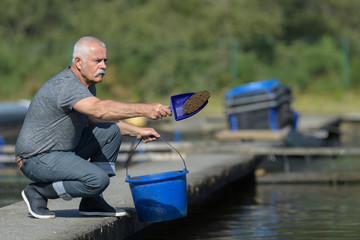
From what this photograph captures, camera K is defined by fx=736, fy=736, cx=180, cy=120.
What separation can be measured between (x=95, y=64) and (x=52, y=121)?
520mm

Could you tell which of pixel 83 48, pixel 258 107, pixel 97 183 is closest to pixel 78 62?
pixel 83 48

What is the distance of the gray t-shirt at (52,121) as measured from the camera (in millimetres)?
5262

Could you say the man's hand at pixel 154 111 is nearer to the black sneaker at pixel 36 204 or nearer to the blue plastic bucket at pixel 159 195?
the blue plastic bucket at pixel 159 195

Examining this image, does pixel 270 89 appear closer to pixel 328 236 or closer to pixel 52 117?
pixel 328 236

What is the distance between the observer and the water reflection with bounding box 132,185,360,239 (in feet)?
22.5

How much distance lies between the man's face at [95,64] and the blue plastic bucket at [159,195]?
845 millimetres

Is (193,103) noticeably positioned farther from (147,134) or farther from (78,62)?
(78,62)

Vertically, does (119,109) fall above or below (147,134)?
above

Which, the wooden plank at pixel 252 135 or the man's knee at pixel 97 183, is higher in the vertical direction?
the wooden plank at pixel 252 135

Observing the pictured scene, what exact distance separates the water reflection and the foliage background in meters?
20.1

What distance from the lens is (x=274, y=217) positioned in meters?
7.81

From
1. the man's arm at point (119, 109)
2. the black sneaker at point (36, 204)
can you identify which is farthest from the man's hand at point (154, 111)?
the black sneaker at point (36, 204)

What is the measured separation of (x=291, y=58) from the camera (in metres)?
32.7

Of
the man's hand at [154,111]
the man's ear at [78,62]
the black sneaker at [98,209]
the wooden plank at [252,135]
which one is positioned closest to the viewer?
the man's hand at [154,111]
